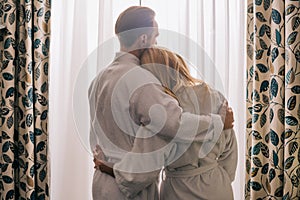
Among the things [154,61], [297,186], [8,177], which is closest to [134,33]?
[154,61]

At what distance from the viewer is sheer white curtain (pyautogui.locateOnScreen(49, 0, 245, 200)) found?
2.19 m

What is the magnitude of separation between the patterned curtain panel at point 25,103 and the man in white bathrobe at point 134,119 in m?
0.84

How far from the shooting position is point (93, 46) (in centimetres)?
234

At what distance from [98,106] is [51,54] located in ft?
3.18

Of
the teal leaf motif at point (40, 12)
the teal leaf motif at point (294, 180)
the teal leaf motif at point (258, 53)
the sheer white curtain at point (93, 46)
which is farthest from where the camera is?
the teal leaf motif at point (40, 12)

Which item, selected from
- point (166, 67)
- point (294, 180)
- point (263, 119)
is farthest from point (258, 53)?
point (166, 67)

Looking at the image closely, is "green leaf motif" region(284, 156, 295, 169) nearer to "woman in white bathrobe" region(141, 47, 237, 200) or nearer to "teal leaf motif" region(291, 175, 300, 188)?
"teal leaf motif" region(291, 175, 300, 188)

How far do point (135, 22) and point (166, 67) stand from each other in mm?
173

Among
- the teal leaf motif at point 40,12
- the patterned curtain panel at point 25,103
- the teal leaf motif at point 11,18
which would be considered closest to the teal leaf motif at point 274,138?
the patterned curtain panel at point 25,103

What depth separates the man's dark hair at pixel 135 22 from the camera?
1.46m

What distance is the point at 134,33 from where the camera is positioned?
4.83 ft

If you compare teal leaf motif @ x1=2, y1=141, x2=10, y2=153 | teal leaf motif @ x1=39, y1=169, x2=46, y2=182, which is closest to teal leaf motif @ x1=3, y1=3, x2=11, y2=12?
teal leaf motif @ x1=2, y1=141, x2=10, y2=153

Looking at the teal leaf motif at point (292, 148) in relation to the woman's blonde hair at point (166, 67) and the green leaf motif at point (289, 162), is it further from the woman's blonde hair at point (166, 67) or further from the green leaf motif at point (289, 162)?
the woman's blonde hair at point (166, 67)

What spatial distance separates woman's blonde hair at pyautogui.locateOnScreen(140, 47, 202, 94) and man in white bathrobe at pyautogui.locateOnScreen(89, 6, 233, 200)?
2 cm
